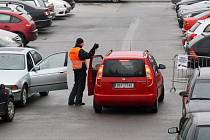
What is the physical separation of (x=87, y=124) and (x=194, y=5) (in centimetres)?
2478

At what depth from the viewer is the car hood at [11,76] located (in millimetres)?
18400

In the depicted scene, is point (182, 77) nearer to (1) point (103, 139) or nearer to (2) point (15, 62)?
(2) point (15, 62)

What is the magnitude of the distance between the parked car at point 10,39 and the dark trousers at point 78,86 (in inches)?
374

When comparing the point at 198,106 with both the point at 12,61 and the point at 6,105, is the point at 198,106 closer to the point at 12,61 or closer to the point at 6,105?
the point at 6,105

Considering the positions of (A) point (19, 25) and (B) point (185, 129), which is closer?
(B) point (185, 129)

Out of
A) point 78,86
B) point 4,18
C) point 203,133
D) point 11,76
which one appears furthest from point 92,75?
point 4,18

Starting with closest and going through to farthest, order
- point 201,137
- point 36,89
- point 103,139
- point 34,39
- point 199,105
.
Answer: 1. point 201,137
2. point 199,105
3. point 103,139
4. point 36,89
5. point 34,39

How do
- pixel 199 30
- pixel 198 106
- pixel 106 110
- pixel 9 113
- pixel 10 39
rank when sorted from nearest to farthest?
1. pixel 198 106
2. pixel 9 113
3. pixel 106 110
4. pixel 199 30
5. pixel 10 39

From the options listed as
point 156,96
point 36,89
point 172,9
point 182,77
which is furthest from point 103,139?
point 172,9

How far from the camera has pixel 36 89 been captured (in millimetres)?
19469

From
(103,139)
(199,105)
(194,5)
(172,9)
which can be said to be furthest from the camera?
(172,9)

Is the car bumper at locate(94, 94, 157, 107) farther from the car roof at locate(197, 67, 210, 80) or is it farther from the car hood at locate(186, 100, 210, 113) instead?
the car hood at locate(186, 100, 210, 113)

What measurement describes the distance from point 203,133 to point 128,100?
24.2ft

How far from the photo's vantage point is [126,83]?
1720 centimetres
